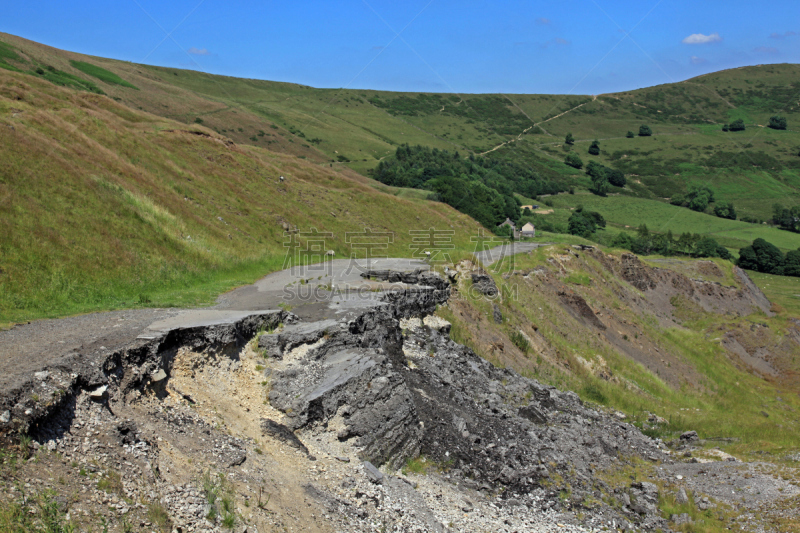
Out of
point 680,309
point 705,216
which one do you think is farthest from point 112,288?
point 705,216

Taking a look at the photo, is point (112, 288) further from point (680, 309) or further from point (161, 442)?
point (680, 309)

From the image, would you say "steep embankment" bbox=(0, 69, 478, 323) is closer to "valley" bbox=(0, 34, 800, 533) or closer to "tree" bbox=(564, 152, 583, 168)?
"valley" bbox=(0, 34, 800, 533)

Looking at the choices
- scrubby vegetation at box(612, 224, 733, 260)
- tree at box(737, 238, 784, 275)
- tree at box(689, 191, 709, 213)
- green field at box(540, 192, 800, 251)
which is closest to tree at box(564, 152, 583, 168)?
green field at box(540, 192, 800, 251)

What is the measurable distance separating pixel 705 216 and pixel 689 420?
97701mm

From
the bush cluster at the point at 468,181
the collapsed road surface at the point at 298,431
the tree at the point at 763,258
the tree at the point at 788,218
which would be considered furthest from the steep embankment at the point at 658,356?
the tree at the point at 788,218

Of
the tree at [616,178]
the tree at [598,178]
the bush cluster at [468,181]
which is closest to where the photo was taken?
the bush cluster at [468,181]

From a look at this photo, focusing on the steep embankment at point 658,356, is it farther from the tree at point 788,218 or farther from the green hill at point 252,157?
the tree at point 788,218

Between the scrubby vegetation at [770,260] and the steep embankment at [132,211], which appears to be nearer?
the steep embankment at [132,211]

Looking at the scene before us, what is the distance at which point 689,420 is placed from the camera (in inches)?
764

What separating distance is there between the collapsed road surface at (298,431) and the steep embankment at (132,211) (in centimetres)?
270

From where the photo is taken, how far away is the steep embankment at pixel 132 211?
42.2ft

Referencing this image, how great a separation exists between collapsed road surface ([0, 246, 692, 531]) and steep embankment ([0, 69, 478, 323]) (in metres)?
2.70

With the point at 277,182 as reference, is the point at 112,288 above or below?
below

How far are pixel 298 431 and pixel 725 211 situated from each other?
114860mm
